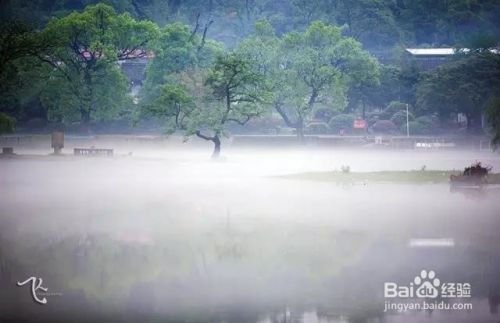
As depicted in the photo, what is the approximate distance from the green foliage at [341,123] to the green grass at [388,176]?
92.6ft

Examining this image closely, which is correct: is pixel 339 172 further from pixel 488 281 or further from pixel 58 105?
pixel 58 105

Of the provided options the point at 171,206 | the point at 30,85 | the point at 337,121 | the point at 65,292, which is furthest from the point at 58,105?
the point at 65,292

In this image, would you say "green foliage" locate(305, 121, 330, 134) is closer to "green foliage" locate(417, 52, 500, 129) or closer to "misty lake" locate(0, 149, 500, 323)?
"green foliage" locate(417, 52, 500, 129)

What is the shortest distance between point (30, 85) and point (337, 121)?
24.1 metres

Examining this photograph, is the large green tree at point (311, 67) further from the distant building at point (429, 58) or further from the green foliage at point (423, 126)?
the distant building at point (429, 58)

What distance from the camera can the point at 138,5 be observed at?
91.4m

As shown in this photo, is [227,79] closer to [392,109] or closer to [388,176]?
[388,176]

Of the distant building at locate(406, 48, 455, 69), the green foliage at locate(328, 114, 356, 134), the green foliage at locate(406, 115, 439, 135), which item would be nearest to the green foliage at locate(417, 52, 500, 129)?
the green foliage at locate(406, 115, 439, 135)

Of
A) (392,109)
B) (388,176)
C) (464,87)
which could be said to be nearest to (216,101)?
(388,176)

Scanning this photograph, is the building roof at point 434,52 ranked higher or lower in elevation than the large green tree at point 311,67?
higher

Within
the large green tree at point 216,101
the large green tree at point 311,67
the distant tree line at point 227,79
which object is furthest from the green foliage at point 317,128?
the large green tree at point 216,101
